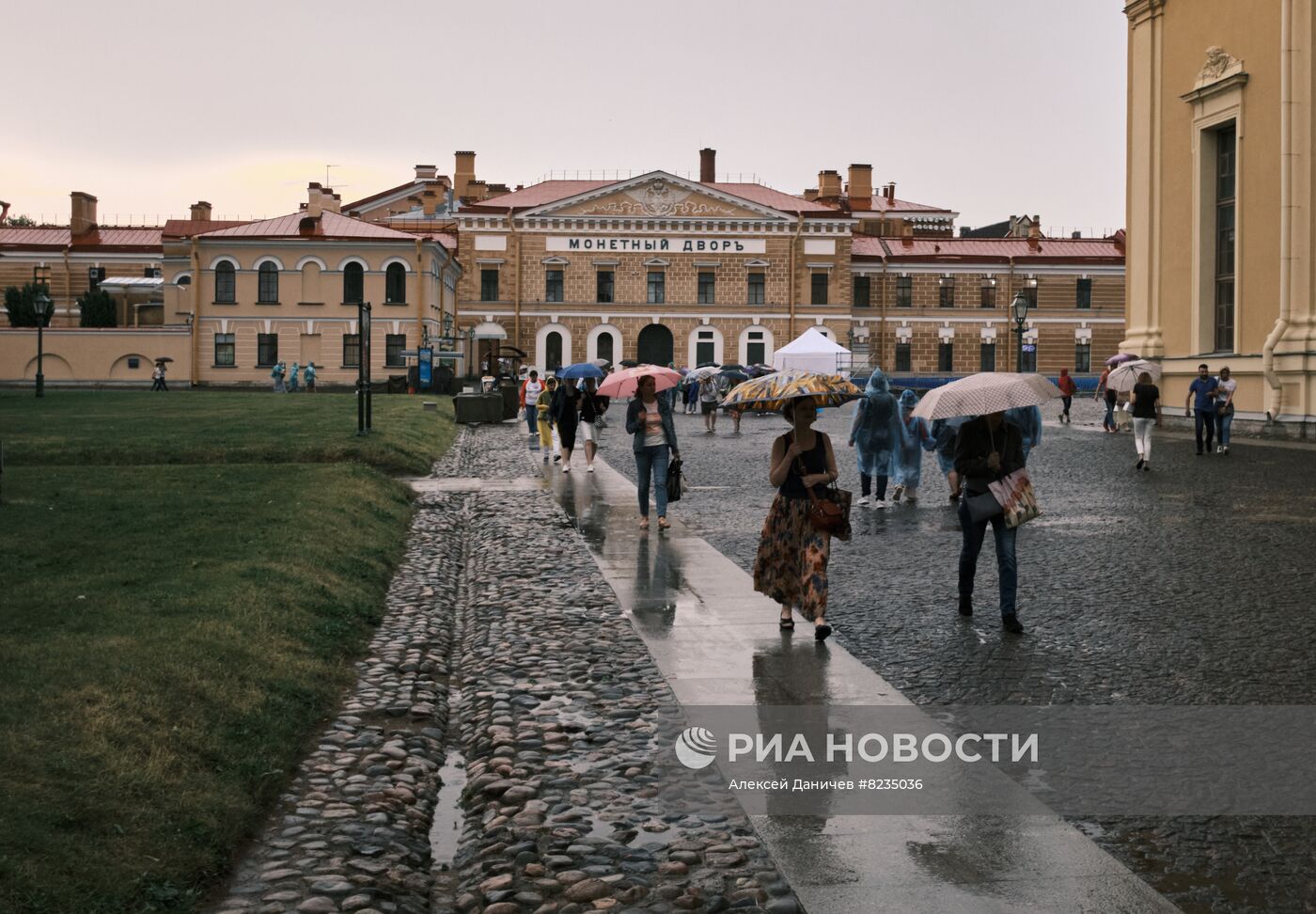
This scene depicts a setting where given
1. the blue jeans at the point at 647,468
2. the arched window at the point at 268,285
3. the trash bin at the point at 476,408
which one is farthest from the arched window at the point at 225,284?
the blue jeans at the point at 647,468

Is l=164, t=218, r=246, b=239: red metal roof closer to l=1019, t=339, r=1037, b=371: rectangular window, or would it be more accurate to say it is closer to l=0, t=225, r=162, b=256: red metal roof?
l=0, t=225, r=162, b=256: red metal roof

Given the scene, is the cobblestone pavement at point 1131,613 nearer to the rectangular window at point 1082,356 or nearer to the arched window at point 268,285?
the arched window at point 268,285

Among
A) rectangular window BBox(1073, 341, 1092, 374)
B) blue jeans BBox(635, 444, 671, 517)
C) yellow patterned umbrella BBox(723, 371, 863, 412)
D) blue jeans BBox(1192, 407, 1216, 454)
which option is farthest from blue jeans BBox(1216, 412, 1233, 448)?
rectangular window BBox(1073, 341, 1092, 374)

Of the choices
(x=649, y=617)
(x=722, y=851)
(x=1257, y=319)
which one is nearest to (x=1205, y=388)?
(x=1257, y=319)

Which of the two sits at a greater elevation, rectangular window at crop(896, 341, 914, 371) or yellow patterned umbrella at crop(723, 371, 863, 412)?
rectangular window at crop(896, 341, 914, 371)

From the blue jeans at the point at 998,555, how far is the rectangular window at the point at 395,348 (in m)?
54.9

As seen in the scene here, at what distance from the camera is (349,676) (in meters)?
7.77

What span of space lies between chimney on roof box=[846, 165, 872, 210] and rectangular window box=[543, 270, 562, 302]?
26227 millimetres

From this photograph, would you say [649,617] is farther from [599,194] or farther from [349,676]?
[599,194]

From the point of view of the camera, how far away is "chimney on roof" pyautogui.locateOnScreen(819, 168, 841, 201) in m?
83.8

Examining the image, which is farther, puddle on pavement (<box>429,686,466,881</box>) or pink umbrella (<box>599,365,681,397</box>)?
pink umbrella (<box>599,365,681,397</box>)

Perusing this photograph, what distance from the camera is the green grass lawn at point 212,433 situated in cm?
2056

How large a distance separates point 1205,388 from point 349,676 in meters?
19.9

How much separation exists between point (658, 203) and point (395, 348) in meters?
17.7
